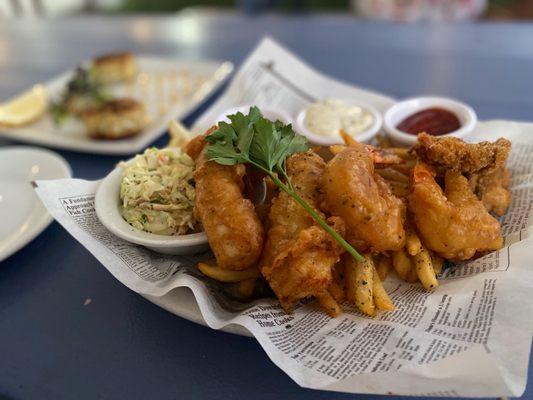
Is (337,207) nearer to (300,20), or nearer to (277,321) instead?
(277,321)

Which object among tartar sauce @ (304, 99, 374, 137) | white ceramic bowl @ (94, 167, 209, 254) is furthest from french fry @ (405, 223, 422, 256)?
tartar sauce @ (304, 99, 374, 137)

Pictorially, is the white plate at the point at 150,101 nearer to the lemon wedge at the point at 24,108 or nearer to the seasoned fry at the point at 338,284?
the lemon wedge at the point at 24,108

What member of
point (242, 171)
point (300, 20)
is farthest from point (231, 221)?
point (300, 20)

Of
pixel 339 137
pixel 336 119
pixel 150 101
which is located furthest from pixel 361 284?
pixel 150 101

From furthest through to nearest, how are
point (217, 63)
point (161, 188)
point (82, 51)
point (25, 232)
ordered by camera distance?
point (82, 51) < point (217, 63) < point (25, 232) < point (161, 188)

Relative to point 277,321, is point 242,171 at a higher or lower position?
higher

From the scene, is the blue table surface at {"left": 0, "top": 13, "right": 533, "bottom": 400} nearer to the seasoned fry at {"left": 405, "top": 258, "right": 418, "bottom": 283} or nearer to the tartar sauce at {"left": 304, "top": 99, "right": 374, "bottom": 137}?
the seasoned fry at {"left": 405, "top": 258, "right": 418, "bottom": 283}
